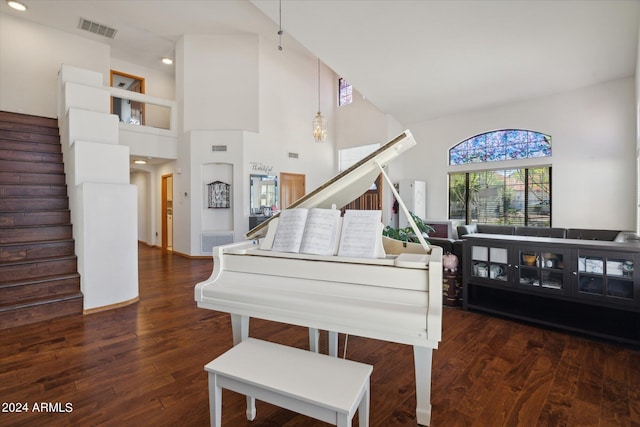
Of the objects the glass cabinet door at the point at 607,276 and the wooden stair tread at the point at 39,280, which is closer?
the glass cabinet door at the point at 607,276

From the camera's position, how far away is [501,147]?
22.2ft

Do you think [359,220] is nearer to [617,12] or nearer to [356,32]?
[356,32]

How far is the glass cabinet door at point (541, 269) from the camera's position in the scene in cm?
287

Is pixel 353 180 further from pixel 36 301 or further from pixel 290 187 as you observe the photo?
pixel 290 187

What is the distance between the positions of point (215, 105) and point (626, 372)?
7591 mm

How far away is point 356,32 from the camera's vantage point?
4.33m

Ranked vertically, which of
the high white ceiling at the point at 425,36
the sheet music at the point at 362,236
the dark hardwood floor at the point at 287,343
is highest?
the high white ceiling at the point at 425,36

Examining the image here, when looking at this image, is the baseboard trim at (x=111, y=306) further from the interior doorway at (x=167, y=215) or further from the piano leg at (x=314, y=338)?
the interior doorway at (x=167, y=215)

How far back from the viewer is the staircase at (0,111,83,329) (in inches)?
121

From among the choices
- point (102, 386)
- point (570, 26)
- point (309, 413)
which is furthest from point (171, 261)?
point (570, 26)

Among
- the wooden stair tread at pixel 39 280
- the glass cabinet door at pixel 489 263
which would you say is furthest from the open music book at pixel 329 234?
the wooden stair tread at pixel 39 280

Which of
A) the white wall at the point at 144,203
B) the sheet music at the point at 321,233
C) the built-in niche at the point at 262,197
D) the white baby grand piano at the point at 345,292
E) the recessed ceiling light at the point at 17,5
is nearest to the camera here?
the white baby grand piano at the point at 345,292

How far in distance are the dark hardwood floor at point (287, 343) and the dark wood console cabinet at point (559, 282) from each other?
0.77ft

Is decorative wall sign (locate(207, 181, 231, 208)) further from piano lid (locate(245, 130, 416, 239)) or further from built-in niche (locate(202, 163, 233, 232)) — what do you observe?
piano lid (locate(245, 130, 416, 239))
